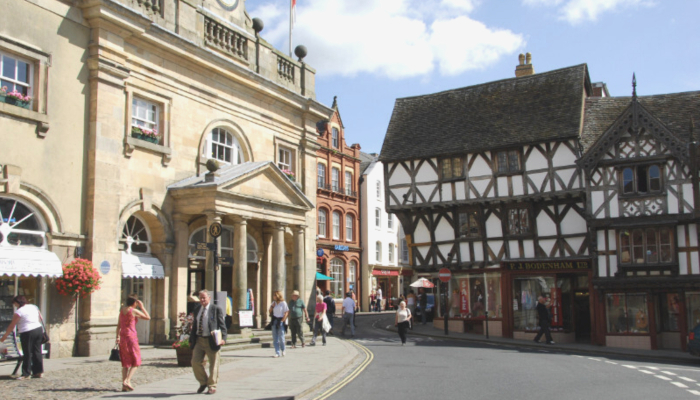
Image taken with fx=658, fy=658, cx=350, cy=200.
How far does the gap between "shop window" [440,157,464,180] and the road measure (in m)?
10.4

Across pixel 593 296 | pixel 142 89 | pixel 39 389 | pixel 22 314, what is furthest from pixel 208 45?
pixel 593 296

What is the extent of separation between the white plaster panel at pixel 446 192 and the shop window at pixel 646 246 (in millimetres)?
7069

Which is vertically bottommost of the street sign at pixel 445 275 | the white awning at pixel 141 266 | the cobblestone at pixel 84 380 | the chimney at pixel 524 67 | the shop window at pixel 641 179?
the cobblestone at pixel 84 380

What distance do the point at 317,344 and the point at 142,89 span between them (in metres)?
9.13

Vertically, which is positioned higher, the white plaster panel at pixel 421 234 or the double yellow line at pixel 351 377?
the white plaster panel at pixel 421 234

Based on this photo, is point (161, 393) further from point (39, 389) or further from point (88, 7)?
point (88, 7)

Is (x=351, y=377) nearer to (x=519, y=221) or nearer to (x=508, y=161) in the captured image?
→ (x=519, y=221)

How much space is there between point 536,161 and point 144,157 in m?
15.5

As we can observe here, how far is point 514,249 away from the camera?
26719 millimetres

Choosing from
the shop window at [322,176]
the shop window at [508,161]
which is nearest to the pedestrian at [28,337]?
the shop window at [508,161]

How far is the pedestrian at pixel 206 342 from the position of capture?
1035 centimetres

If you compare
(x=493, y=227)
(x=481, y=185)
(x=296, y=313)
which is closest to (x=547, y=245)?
(x=493, y=227)

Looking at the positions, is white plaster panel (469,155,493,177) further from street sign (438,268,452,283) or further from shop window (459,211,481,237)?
street sign (438,268,452,283)

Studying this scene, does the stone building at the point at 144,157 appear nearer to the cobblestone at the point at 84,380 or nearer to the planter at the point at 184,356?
the planter at the point at 184,356
